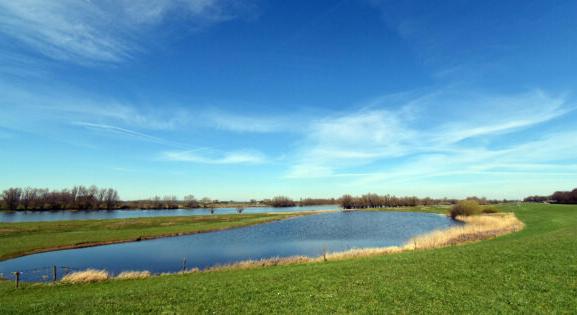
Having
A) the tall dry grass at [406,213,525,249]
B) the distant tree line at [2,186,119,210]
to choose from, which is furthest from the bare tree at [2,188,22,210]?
the tall dry grass at [406,213,525,249]

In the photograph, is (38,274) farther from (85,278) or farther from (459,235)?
(459,235)

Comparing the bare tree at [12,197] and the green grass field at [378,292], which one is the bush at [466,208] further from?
the bare tree at [12,197]

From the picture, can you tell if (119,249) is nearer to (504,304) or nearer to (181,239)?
(181,239)

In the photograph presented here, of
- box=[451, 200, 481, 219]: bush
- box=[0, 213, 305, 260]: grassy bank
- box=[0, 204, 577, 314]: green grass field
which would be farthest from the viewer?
box=[451, 200, 481, 219]: bush

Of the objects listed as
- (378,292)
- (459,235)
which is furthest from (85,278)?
(459,235)

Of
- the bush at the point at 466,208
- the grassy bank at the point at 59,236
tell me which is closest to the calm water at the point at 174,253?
the grassy bank at the point at 59,236

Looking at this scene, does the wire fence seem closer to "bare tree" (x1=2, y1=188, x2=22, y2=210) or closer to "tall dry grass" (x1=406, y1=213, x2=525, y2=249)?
"tall dry grass" (x1=406, y1=213, x2=525, y2=249)

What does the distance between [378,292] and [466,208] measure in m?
85.8

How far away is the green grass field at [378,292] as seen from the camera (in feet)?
41.6

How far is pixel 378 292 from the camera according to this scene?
48.3 ft

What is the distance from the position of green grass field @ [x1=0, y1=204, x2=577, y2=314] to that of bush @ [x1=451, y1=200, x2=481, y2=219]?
72150mm

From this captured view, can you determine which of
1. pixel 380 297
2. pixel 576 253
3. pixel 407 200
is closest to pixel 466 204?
pixel 576 253

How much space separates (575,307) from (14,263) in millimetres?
50060

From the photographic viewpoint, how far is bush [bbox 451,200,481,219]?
83.9 metres
